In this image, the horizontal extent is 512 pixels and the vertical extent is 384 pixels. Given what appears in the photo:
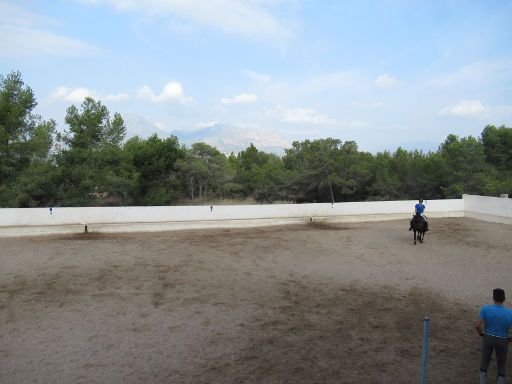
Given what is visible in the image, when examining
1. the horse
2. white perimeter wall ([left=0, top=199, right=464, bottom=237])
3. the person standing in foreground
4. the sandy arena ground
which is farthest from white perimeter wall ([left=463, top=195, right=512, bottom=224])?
the person standing in foreground

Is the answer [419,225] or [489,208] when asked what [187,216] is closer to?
[419,225]

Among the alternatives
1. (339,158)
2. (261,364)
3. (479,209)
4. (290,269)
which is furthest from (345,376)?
(339,158)

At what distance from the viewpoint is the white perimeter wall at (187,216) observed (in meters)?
13.9

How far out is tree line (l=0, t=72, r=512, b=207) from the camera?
66.1ft

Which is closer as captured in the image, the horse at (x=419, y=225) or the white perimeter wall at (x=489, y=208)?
the horse at (x=419, y=225)

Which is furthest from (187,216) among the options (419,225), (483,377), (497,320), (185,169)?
(185,169)

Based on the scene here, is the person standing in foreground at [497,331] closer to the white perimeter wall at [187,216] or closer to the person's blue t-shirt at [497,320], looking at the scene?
the person's blue t-shirt at [497,320]

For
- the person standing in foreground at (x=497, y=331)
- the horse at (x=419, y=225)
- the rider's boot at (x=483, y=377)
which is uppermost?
the horse at (x=419, y=225)

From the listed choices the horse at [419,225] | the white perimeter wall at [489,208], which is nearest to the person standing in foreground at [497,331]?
the horse at [419,225]

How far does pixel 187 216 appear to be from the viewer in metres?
15.9

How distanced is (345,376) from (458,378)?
1.58m

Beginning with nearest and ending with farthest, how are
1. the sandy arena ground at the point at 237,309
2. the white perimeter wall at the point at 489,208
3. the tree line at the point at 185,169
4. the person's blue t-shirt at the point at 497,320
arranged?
the person's blue t-shirt at the point at 497,320
the sandy arena ground at the point at 237,309
the white perimeter wall at the point at 489,208
the tree line at the point at 185,169

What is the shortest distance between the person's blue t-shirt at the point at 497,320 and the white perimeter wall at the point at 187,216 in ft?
40.0

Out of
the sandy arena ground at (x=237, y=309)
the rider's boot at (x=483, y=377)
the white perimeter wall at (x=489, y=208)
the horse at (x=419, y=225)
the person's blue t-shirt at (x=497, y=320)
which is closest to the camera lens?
the person's blue t-shirt at (x=497, y=320)
